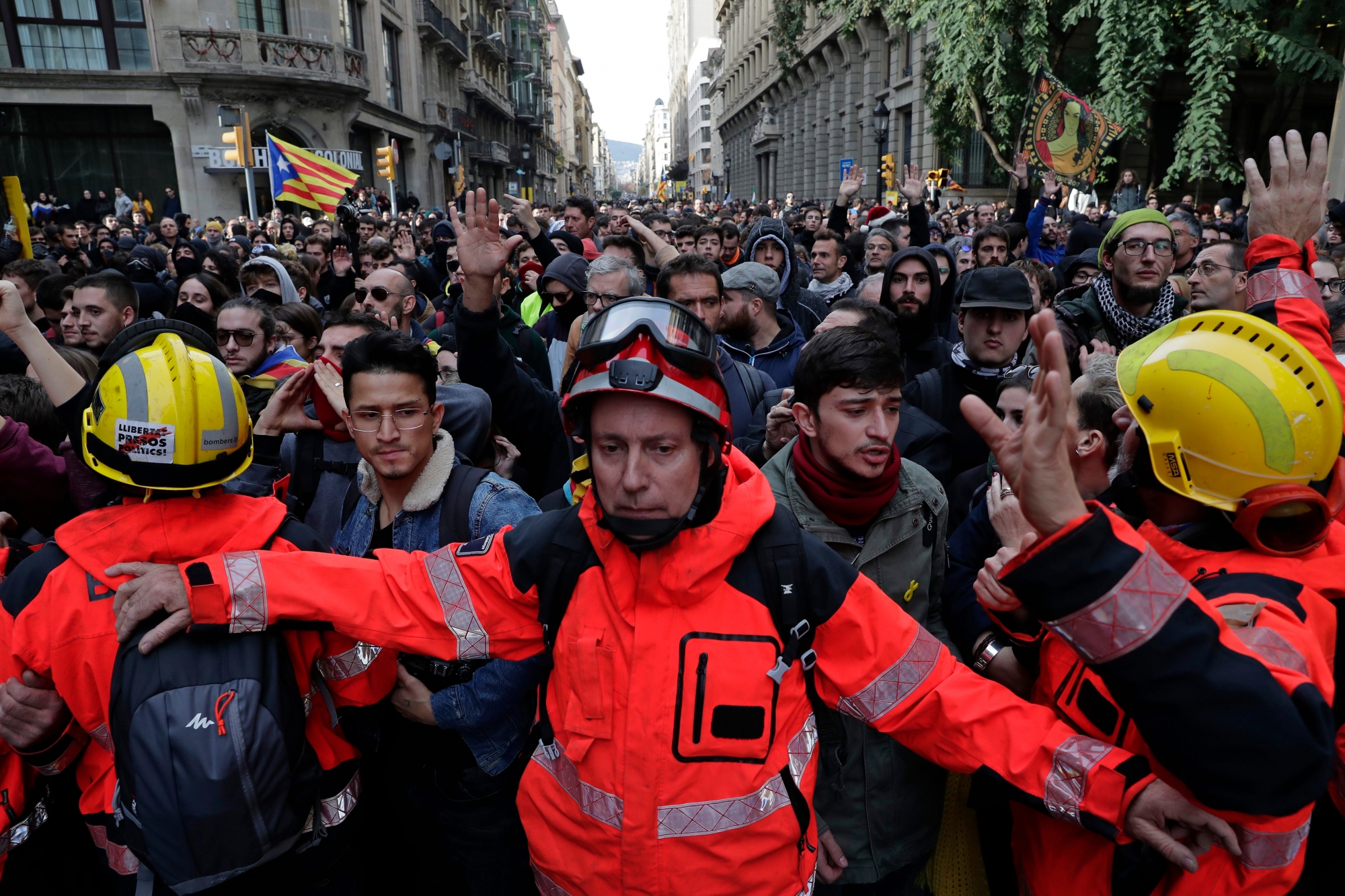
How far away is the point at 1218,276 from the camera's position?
15.3 ft

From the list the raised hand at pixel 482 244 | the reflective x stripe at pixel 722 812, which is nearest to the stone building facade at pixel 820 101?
the raised hand at pixel 482 244

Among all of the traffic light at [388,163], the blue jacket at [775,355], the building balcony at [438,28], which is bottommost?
the blue jacket at [775,355]

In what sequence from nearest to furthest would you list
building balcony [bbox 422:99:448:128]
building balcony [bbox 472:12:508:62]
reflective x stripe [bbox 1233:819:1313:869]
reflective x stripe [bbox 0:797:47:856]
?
1. reflective x stripe [bbox 1233:819:1313:869]
2. reflective x stripe [bbox 0:797:47:856]
3. building balcony [bbox 422:99:448:128]
4. building balcony [bbox 472:12:508:62]

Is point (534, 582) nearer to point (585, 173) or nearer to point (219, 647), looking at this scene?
point (219, 647)

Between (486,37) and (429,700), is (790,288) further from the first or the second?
(486,37)

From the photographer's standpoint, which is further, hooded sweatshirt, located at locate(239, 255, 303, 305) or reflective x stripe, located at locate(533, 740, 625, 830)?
hooded sweatshirt, located at locate(239, 255, 303, 305)

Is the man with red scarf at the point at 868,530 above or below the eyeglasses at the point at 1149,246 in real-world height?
below

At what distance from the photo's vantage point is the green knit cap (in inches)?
186

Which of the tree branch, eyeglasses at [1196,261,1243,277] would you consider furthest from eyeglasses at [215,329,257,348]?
the tree branch

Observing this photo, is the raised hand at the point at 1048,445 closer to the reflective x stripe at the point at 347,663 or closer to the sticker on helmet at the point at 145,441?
the reflective x stripe at the point at 347,663

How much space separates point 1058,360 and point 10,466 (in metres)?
3.18

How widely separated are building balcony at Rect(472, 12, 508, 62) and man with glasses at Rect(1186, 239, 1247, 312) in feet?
161

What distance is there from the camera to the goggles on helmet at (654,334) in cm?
166

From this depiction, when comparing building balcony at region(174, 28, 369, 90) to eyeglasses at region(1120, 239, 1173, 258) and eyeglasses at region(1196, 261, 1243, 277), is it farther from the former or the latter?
eyeglasses at region(1196, 261, 1243, 277)
